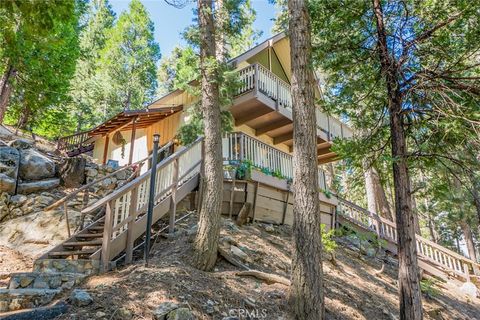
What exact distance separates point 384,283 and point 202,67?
22.5 feet

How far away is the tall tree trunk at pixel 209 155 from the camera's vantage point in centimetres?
498

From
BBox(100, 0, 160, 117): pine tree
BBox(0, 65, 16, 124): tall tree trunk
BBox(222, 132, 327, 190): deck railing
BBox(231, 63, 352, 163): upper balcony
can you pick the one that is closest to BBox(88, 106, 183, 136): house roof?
BBox(231, 63, 352, 163): upper balcony

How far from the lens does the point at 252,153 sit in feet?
27.7

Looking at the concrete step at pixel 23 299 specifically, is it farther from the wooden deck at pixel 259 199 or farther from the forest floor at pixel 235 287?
the wooden deck at pixel 259 199

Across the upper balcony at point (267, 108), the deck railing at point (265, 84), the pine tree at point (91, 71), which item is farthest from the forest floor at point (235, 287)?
the pine tree at point (91, 71)

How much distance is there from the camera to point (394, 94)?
5.84 metres

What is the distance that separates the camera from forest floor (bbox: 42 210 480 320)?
3.53 m

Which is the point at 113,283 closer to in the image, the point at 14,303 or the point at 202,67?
the point at 14,303

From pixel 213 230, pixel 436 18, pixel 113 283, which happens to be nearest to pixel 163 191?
pixel 213 230

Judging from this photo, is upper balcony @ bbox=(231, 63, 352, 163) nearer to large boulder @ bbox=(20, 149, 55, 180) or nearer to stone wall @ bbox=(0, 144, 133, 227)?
stone wall @ bbox=(0, 144, 133, 227)

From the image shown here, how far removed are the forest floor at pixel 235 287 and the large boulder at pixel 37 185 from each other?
4706 mm

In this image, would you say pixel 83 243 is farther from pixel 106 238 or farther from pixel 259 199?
pixel 259 199

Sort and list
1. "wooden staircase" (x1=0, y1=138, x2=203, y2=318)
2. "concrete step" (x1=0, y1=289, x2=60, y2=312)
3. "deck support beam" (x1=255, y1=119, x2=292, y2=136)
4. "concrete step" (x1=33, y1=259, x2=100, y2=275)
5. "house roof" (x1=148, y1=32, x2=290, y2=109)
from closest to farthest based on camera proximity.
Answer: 1. "concrete step" (x1=0, y1=289, x2=60, y2=312)
2. "wooden staircase" (x1=0, y1=138, x2=203, y2=318)
3. "concrete step" (x1=33, y1=259, x2=100, y2=275)
4. "house roof" (x1=148, y1=32, x2=290, y2=109)
5. "deck support beam" (x1=255, y1=119, x2=292, y2=136)

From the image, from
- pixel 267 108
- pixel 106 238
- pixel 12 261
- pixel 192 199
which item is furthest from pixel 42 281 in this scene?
pixel 267 108
